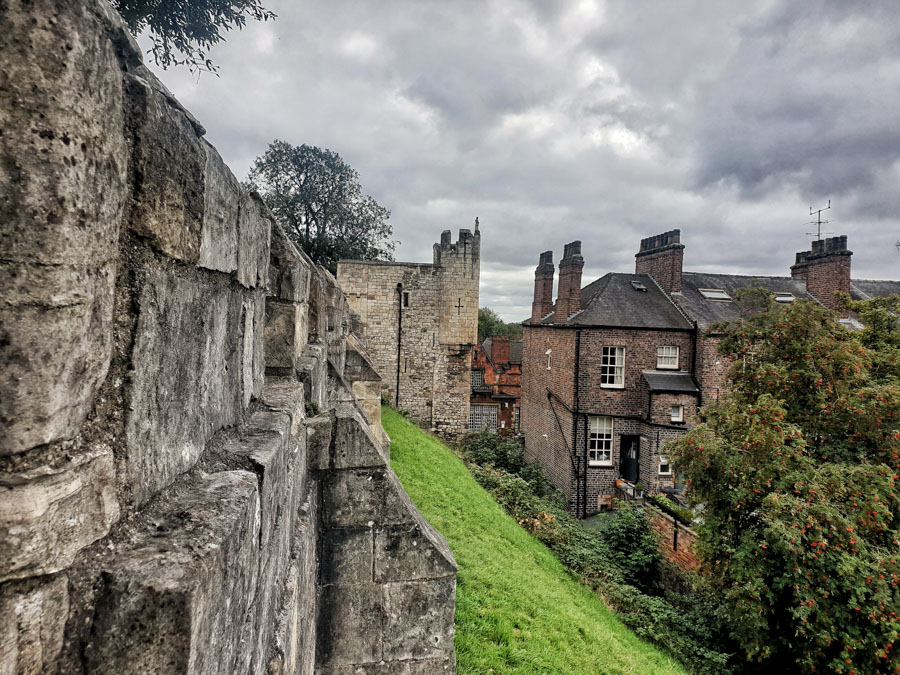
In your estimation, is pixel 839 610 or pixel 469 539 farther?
pixel 469 539

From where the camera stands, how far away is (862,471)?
22.0ft

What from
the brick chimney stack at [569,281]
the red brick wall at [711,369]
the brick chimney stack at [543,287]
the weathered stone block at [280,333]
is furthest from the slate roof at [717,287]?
the weathered stone block at [280,333]

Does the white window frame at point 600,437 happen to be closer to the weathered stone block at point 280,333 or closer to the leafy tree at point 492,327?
the weathered stone block at point 280,333

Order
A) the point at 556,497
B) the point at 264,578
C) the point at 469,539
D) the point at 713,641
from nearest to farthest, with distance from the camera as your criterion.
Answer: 1. the point at 264,578
2. the point at 469,539
3. the point at 713,641
4. the point at 556,497

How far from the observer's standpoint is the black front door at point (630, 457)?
1675 cm

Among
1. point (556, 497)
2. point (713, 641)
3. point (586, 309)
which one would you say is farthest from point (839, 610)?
point (586, 309)

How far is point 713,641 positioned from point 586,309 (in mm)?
11206

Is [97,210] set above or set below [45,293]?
above

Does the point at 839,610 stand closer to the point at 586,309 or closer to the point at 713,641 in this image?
the point at 713,641

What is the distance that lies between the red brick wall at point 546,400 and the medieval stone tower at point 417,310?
325 cm

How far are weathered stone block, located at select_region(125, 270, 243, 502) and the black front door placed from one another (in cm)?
1737

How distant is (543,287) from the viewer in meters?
21.4

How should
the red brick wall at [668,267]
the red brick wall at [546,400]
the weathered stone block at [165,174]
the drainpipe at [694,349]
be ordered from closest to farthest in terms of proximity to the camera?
the weathered stone block at [165,174] < the drainpipe at [694,349] < the red brick wall at [546,400] < the red brick wall at [668,267]

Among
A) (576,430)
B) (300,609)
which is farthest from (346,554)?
(576,430)
